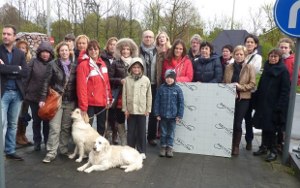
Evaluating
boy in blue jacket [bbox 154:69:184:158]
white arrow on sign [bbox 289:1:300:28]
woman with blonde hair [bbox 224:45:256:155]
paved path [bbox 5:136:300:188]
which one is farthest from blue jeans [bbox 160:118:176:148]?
white arrow on sign [bbox 289:1:300:28]

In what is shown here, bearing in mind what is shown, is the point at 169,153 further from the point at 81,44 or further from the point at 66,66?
the point at 81,44

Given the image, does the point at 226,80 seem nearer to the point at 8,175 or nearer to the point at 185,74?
the point at 185,74

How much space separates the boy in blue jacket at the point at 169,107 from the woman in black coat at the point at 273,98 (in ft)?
4.68

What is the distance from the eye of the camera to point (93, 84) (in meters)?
5.90

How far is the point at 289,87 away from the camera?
19.4 ft

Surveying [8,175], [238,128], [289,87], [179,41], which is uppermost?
[179,41]

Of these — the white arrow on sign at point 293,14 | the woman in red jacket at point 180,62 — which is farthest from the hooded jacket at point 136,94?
the white arrow on sign at point 293,14

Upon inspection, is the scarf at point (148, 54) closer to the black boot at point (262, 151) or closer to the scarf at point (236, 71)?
the scarf at point (236, 71)

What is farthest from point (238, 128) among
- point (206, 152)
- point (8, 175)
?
point (8, 175)

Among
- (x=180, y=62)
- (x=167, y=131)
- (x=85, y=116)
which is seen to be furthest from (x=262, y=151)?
(x=85, y=116)

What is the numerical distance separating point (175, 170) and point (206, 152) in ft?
3.55

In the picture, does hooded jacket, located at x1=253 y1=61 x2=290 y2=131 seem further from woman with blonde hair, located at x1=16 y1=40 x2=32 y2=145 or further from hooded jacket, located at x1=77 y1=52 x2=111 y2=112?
woman with blonde hair, located at x1=16 y1=40 x2=32 y2=145

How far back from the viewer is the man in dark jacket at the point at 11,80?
541 centimetres

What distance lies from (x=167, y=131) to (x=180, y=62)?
1302 millimetres
